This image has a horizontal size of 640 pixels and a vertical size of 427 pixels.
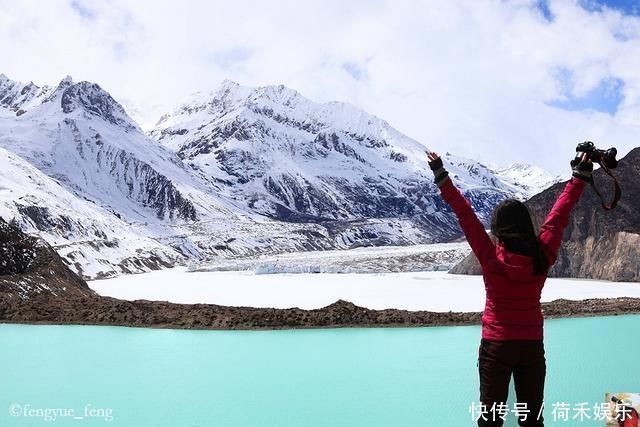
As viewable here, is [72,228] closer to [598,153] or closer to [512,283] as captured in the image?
[512,283]

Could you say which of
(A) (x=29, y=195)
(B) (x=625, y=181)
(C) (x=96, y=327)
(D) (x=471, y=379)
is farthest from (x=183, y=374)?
(A) (x=29, y=195)

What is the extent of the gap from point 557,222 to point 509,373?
109 centimetres

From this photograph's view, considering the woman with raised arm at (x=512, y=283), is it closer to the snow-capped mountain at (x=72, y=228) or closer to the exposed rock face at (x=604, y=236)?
the exposed rock face at (x=604, y=236)

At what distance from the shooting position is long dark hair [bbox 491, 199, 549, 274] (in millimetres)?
4234

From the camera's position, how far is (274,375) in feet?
49.7

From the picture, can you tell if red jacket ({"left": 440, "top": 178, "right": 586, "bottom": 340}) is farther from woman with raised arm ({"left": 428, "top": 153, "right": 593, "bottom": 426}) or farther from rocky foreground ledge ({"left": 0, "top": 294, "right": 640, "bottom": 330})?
rocky foreground ledge ({"left": 0, "top": 294, "right": 640, "bottom": 330})

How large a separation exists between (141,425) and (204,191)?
185 m

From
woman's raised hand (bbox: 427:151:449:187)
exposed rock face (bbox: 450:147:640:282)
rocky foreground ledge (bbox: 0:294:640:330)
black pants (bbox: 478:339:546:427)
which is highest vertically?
exposed rock face (bbox: 450:147:640:282)

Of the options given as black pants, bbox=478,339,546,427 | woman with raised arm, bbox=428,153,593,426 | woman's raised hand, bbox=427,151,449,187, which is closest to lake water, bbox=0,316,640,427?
black pants, bbox=478,339,546,427

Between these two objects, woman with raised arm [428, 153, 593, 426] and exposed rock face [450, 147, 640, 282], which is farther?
exposed rock face [450, 147, 640, 282]

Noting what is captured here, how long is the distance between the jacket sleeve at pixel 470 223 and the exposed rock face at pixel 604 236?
55.8 m

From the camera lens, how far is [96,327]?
2559cm

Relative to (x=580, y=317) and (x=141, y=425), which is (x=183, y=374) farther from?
(x=580, y=317)

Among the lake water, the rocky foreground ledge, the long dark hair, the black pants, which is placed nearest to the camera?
the long dark hair
